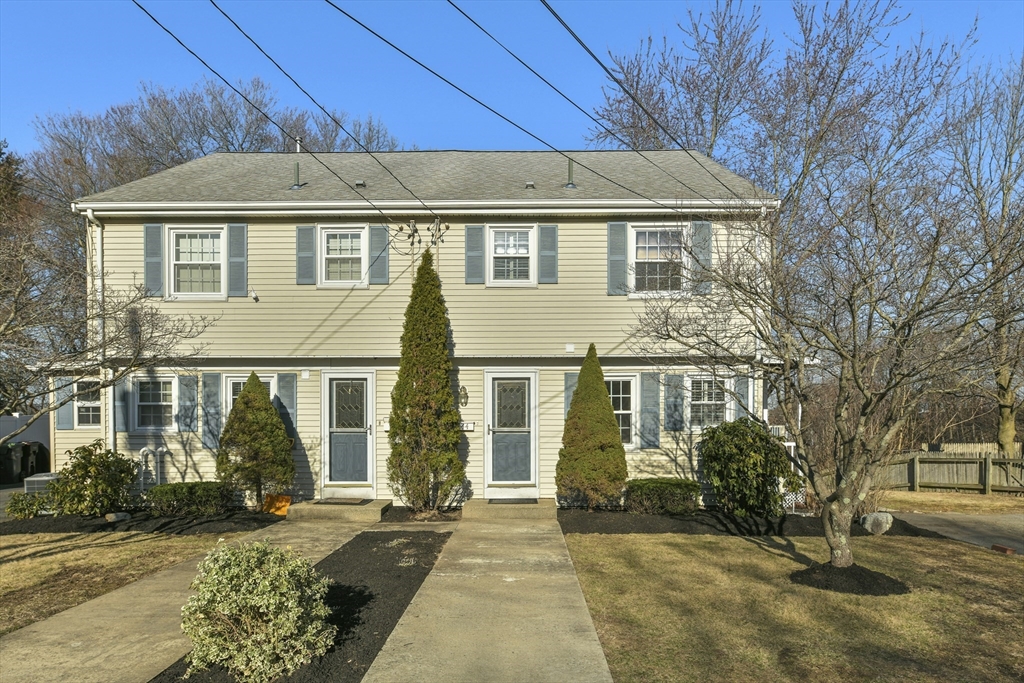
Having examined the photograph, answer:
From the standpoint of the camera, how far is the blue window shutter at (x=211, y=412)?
41.2 feet

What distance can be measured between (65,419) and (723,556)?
1097 cm

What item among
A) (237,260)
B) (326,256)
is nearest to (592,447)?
(326,256)

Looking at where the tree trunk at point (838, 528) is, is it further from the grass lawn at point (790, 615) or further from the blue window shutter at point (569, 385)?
the blue window shutter at point (569, 385)

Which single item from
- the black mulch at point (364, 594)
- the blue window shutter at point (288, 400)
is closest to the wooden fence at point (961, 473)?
the black mulch at point (364, 594)

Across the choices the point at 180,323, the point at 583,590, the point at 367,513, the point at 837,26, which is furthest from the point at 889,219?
the point at 837,26

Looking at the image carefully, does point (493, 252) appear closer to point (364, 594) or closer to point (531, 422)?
point (531, 422)

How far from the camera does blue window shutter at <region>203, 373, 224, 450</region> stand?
12.6 meters

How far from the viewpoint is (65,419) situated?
42.1 ft

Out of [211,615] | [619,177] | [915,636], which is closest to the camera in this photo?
[211,615]

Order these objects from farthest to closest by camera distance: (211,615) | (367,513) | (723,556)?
(367,513)
(723,556)
(211,615)

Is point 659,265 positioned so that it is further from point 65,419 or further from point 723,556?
point 65,419

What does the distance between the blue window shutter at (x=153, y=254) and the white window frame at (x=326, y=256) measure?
8.62 feet

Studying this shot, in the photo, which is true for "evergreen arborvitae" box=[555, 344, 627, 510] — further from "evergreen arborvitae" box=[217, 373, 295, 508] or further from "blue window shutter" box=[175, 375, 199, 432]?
"blue window shutter" box=[175, 375, 199, 432]

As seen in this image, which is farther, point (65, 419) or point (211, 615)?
point (65, 419)
